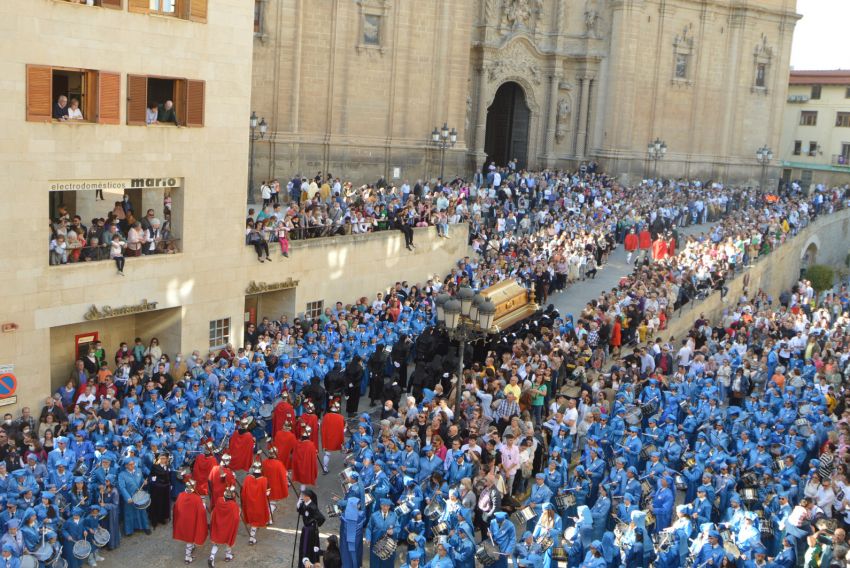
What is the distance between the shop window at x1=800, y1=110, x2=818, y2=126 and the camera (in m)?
69.6

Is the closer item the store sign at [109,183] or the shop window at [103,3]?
the shop window at [103,3]

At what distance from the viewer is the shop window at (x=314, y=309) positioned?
1101 inches

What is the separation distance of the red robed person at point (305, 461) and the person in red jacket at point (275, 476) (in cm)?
96

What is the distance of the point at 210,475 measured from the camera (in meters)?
17.2

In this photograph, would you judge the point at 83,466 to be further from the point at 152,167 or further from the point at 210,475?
the point at 152,167

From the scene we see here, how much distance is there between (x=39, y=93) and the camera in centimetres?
2048

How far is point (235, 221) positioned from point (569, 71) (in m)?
28.1

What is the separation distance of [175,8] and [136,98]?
7.66 ft

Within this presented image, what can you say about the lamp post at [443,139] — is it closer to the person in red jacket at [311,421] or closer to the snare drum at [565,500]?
the person in red jacket at [311,421]

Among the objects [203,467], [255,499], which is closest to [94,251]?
[203,467]

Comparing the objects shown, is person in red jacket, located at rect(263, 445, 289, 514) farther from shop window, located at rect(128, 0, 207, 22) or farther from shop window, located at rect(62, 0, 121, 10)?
shop window, located at rect(128, 0, 207, 22)

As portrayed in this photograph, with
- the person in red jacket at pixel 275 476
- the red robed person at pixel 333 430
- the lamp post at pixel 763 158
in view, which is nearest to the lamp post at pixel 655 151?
the lamp post at pixel 763 158

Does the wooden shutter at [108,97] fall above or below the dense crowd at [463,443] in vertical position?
above

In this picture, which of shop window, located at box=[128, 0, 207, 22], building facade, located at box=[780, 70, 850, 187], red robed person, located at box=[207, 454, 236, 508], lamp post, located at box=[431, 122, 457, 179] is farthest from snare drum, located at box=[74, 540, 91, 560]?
building facade, located at box=[780, 70, 850, 187]
